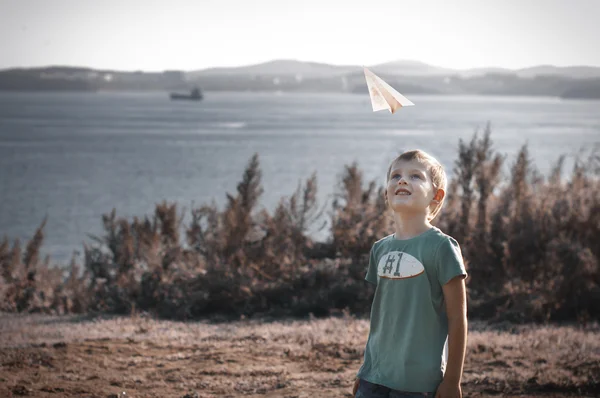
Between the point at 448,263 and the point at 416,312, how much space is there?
248 mm

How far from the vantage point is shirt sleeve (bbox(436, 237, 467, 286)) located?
309 cm

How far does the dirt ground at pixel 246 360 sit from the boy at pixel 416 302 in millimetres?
2244

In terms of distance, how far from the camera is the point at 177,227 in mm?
11773

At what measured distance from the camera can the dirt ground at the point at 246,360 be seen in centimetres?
553

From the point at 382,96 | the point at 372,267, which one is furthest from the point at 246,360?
the point at 382,96

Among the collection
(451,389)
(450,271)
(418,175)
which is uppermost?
(418,175)

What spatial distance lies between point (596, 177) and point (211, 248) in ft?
22.0

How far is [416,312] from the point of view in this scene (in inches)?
125

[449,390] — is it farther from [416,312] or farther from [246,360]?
[246,360]

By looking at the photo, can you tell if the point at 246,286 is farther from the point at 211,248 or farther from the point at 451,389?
the point at 451,389

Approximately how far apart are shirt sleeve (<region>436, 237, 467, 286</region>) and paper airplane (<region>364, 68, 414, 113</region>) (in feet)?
2.37

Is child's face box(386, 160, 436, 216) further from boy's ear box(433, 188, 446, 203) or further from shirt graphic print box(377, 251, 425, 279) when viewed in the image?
shirt graphic print box(377, 251, 425, 279)

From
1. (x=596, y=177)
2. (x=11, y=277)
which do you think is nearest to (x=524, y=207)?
(x=596, y=177)

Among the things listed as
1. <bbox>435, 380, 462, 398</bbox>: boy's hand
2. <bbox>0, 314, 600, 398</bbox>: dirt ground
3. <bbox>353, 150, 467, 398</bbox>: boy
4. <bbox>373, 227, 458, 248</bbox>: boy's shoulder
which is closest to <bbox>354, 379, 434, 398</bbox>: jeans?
<bbox>353, 150, 467, 398</bbox>: boy
